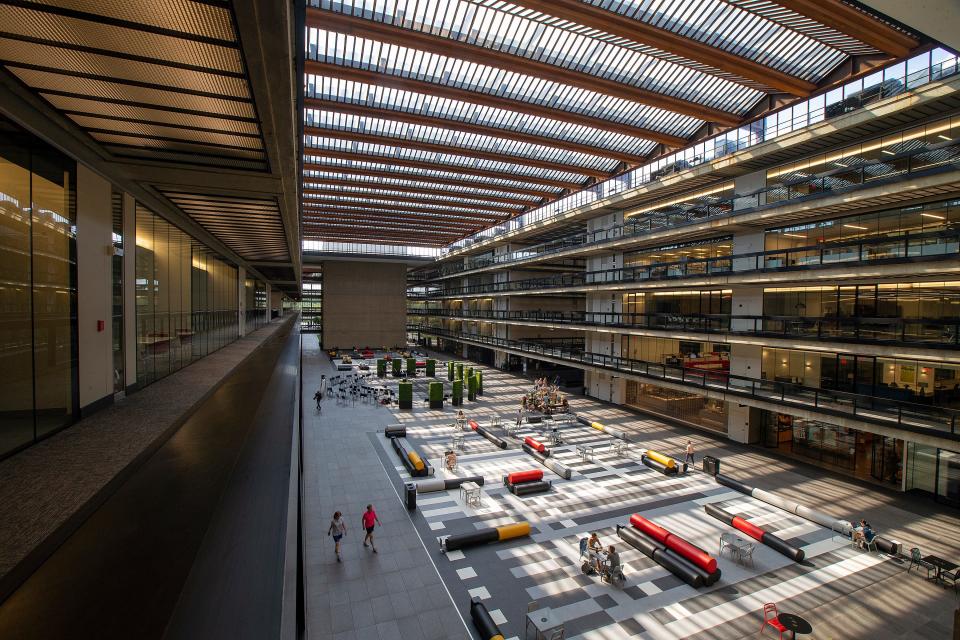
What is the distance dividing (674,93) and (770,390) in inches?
505

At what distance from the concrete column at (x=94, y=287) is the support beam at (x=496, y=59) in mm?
9994

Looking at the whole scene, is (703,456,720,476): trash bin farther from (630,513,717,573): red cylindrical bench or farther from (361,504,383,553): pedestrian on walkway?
(361,504,383,553): pedestrian on walkway

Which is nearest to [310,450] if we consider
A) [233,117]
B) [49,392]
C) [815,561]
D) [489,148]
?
[49,392]

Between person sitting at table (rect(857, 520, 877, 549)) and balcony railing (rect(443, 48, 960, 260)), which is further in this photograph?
balcony railing (rect(443, 48, 960, 260))

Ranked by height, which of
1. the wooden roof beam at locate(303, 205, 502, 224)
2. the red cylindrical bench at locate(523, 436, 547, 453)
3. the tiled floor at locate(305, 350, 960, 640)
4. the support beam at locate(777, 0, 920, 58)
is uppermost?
the wooden roof beam at locate(303, 205, 502, 224)

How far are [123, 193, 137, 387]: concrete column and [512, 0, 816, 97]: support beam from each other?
11.0 meters

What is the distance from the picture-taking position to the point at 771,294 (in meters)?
17.5

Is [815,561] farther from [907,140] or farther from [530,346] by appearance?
[530,346]

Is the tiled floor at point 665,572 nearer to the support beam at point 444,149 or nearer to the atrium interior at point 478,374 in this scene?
the atrium interior at point 478,374

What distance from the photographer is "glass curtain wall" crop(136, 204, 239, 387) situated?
29.8 feet

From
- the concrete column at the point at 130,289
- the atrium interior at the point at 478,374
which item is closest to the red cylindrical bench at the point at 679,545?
the atrium interior at the point at 478,374

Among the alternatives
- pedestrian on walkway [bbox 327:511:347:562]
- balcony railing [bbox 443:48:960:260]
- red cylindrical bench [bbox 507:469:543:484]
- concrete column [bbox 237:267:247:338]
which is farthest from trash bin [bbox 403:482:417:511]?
concrete column [bbox 237:267:247:338]

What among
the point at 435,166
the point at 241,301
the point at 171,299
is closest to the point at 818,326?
the point at 171,299

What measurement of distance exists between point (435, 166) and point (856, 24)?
19595 mm
